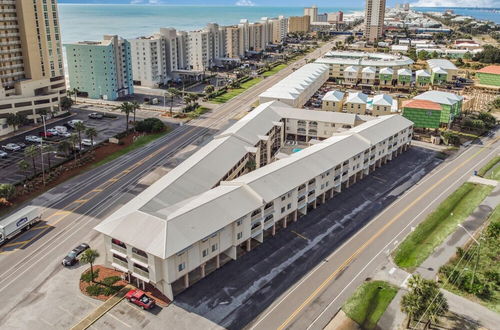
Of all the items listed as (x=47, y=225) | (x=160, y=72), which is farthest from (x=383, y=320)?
(x=160, y=72)

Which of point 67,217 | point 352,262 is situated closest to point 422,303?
point 352,262

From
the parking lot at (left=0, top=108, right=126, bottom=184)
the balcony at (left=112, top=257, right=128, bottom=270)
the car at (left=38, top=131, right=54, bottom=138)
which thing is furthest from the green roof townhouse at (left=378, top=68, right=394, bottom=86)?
the balcony at (left=112, top=257, right=128, bottom=270)

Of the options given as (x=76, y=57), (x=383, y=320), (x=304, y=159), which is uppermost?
(x=76, y=57)

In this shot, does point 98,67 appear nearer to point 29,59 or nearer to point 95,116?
point 29,59

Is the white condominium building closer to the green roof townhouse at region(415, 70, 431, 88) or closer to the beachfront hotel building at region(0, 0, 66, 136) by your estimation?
the green roof townhouse at region(415, 70, 431, 88)

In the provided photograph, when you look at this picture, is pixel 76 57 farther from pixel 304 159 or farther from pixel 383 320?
pixel 383 320

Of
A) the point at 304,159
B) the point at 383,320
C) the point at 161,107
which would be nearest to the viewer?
the point at 383,320
